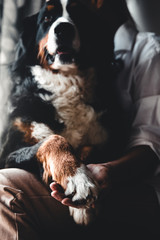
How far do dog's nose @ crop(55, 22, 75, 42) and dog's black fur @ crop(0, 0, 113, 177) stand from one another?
0.06 meters

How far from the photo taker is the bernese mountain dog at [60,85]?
39.6 inches

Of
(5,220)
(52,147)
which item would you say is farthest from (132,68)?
(5,220)

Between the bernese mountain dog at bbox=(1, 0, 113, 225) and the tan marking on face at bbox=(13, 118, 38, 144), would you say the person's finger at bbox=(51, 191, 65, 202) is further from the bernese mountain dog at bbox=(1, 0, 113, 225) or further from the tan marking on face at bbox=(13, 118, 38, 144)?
the tan marking on face at bbox=(13, 118, 38, 144)

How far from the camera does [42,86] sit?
43.8 inches

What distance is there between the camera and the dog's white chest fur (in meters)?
1.07

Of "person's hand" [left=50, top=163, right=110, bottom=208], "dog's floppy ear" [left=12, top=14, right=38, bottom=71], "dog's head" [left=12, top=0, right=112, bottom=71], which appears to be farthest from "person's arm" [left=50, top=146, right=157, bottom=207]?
"dog's floppy ear" [left=12, top=14, right=38, bottom=71]

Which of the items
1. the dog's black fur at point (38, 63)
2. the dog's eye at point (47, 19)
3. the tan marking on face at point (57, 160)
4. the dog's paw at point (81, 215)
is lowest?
the dog's paw at point (81, 215)

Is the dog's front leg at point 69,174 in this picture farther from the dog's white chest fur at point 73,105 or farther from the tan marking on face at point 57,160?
the dog's white chest fur at point 73,105

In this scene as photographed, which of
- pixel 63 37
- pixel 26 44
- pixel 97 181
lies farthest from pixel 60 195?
pixel 26 44

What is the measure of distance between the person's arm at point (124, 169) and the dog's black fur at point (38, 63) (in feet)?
0.67

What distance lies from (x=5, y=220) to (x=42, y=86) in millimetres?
591

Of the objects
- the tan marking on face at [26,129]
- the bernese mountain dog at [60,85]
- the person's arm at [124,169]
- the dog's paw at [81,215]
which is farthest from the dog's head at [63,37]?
the dog's paw at [81,215]

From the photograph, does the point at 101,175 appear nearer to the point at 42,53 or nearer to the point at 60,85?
the point at 60,85

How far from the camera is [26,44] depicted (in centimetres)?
116
